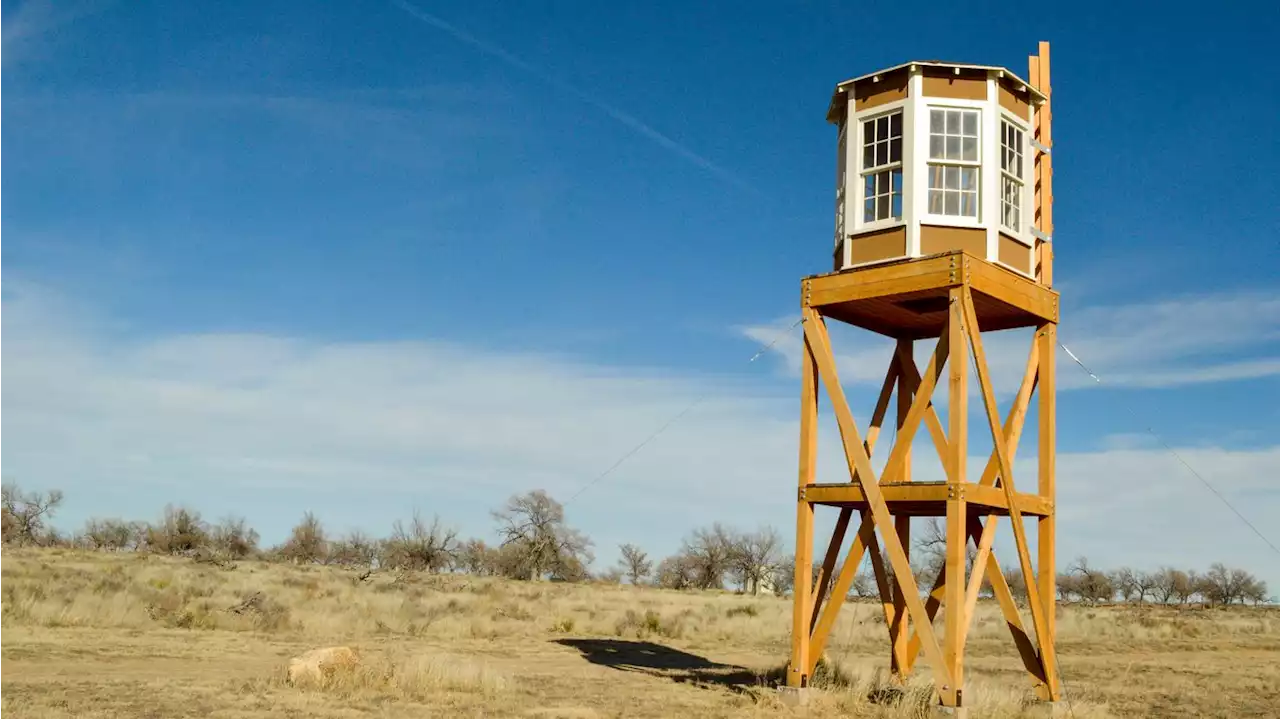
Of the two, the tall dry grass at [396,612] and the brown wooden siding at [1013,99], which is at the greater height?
the brown wooden siding at [1013,99]

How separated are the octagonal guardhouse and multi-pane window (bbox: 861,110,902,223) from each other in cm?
1

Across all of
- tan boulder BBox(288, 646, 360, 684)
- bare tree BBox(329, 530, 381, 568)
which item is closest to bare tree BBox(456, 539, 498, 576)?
bare tree BBox(329, 530, 381, 568)

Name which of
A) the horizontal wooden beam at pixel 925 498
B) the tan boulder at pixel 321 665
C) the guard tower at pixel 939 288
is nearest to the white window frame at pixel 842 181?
the guard tower at pixel 939 288

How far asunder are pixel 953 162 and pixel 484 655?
12.6m

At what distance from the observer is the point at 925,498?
1450 centimetres

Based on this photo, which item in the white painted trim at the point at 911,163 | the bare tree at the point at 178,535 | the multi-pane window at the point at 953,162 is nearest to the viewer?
the white painted trim at the point at 911,163

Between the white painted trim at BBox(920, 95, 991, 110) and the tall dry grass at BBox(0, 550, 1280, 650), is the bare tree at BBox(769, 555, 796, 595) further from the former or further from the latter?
the white painted trim at BBox(920, 95, 991, 110)

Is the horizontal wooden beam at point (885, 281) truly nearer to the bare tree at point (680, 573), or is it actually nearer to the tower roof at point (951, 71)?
the tower roof at point (951, 71)

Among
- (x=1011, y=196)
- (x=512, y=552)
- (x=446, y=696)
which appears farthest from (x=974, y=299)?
(x=512, y=552)

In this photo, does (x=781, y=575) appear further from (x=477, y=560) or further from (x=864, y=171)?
(x=864, y=171)

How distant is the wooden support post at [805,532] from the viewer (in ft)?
50.8

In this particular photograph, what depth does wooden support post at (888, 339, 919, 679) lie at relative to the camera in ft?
55.5

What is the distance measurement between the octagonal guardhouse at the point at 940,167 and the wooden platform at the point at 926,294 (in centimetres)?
32

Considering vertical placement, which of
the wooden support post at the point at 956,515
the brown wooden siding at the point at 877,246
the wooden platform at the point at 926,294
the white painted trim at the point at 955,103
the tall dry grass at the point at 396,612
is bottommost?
the tall dry grass at the point at 396,612
